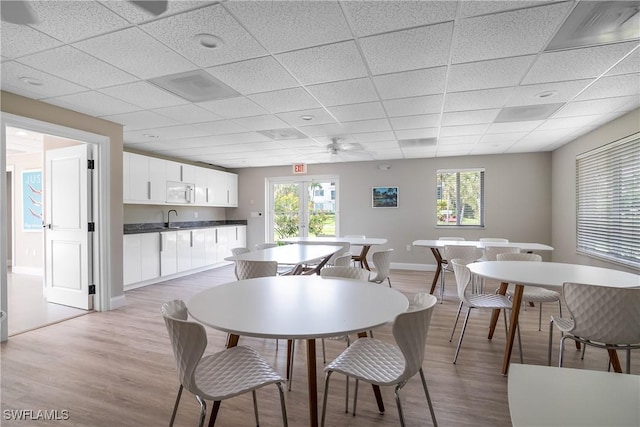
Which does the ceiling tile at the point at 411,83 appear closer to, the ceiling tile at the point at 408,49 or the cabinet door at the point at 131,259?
the ceiling tile at the point at 408,49

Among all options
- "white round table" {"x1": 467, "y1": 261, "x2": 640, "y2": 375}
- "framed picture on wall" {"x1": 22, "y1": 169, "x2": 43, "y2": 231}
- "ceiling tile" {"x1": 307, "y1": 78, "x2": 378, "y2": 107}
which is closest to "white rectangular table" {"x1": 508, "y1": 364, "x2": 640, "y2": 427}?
"white round table" {"x1": 467, "y1": 261, "x2": 640, "y2": 375}

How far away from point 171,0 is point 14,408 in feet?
9.20

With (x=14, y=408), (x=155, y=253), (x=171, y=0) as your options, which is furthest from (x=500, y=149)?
(x=14, y=408)

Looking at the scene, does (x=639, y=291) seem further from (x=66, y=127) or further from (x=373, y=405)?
(x=66, y=127)

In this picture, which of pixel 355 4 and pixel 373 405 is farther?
pixel 373 405

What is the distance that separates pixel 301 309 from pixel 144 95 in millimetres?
3012

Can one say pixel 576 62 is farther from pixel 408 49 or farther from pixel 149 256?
pixel 149 256

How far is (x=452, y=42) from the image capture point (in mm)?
2270

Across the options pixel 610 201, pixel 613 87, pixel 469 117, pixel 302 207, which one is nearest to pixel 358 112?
pixel 469 117

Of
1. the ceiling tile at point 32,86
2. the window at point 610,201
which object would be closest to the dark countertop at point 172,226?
the ceiling tile at point 32,86

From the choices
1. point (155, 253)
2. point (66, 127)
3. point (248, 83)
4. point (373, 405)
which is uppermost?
point (248, 83)

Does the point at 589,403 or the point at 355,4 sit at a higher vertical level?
the point at 355,4

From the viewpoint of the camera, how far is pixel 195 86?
3070 millimetres

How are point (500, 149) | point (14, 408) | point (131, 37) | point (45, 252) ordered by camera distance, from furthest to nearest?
point (500, 149)
point (45, 252)
point (131, 37)
point (14, 408)
